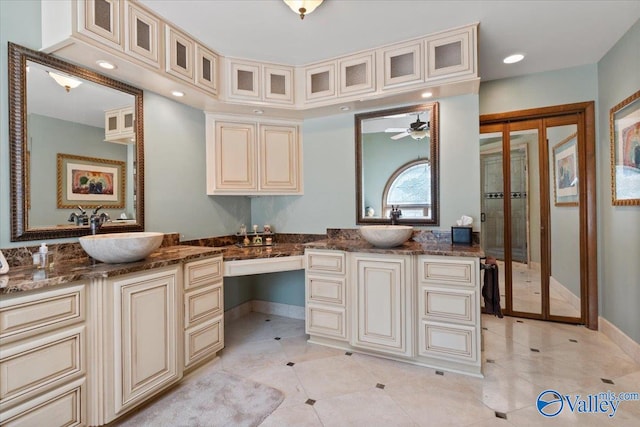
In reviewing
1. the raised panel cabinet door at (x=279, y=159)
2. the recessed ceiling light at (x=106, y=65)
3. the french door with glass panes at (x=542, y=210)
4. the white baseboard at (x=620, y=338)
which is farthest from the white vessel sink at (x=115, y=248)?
the white baseboard at (x=620, y=338)

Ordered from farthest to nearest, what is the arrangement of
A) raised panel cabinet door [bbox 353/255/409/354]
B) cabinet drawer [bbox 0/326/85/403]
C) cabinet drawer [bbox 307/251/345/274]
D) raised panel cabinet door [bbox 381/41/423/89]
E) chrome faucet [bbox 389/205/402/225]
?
chrome faucet [bbox 389/205/402/225] < cabinet drawer [bbox 307/251/345/274] < raised panel cabinet door [bbox 381/41/423/89] < raised panel cabinet door [bbox 353/255/409/354] < cabinet drawer [bbox 0/326/85/403]

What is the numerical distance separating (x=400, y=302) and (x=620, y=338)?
6.62 feet

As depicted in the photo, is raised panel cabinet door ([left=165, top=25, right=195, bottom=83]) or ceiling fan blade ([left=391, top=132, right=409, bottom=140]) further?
ceiling fan blade ([left=391, top=132, right=409, bottom=140])

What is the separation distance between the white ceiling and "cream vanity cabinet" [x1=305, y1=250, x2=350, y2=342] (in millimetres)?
1856

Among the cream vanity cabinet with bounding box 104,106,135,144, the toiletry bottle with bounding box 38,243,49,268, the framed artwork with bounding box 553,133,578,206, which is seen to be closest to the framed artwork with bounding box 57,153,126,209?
the cream vanity cabinet with bounding box 104,106,135,144

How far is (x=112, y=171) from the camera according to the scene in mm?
2297

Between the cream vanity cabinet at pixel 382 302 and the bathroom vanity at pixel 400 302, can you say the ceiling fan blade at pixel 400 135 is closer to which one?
the bathroom vanity at pixel 400 302

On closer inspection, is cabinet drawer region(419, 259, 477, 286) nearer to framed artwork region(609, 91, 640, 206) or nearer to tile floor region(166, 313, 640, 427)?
tile floor region(166, 313, 640, 427)

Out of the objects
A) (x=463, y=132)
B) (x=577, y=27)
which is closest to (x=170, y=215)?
(x=463, y=132)

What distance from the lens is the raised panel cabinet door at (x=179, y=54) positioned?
2.30m

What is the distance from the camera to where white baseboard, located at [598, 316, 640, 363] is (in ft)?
7.79

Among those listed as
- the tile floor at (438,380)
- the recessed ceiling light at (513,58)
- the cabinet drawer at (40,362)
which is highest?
the recessed ceiling light at (513,58)

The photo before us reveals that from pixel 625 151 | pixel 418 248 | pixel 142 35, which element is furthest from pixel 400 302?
pixel 142 35

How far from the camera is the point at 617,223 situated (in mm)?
2635
